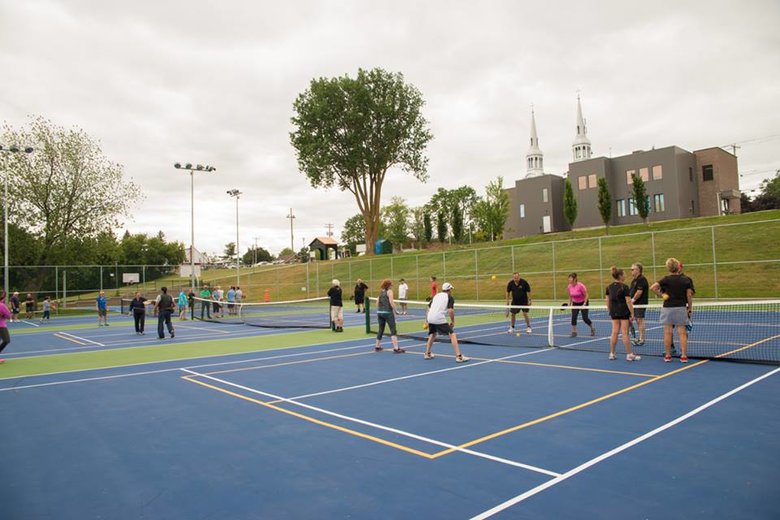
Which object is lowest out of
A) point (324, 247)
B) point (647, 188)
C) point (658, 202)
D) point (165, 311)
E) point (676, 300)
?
point (165, 311)

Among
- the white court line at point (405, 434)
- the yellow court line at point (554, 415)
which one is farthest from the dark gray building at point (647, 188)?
the white court line at point (405, 434)

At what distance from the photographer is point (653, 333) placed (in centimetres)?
1616

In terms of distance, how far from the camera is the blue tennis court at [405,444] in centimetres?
459

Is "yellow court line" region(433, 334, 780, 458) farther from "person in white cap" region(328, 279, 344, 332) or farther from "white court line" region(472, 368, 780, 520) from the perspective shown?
"person in white cap" region(328, 279, 344, 332)

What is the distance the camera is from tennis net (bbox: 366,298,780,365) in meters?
12.2

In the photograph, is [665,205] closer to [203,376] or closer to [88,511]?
[203,376]

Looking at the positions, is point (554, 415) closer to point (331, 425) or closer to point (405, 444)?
point (405, 444)

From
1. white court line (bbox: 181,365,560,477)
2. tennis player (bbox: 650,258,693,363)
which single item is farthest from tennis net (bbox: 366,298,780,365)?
white court line (bbox: 181,365,560,477)

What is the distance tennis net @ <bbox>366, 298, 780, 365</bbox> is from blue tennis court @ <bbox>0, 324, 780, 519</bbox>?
7.11 feet

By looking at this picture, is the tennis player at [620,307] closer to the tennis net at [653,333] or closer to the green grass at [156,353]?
the tennis net at [653,333]

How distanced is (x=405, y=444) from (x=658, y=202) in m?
58.5

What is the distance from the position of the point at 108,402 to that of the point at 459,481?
6739 millimetres

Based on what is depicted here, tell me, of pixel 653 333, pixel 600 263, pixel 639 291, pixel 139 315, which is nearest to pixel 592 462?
pixel 639 291

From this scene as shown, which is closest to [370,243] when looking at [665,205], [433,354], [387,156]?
[387,156]
